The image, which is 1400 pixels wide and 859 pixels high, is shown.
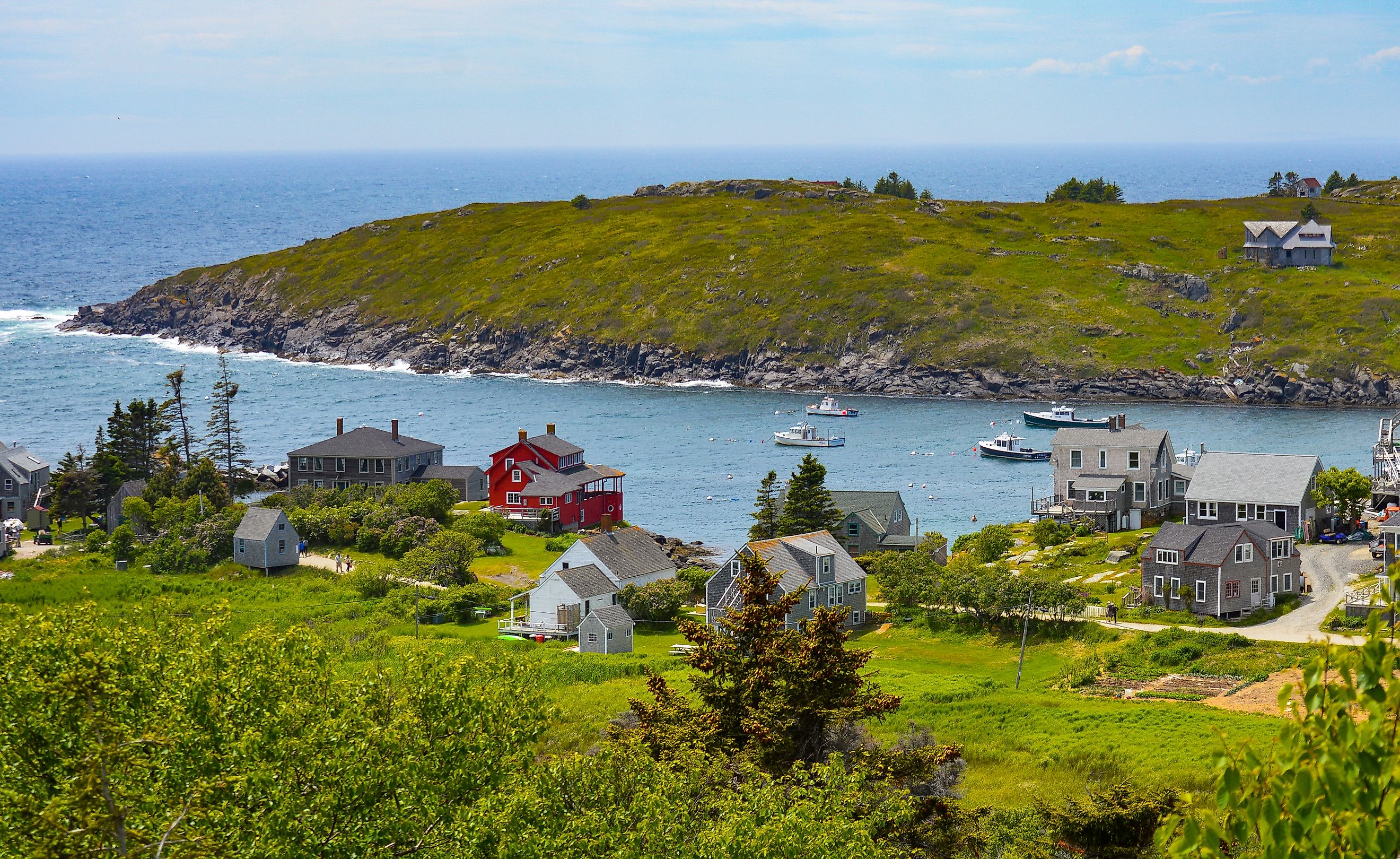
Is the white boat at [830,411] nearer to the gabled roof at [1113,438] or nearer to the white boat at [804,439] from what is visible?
the white boat at [804,439]

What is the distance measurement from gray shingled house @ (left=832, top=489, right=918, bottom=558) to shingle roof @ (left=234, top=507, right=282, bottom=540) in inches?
1228

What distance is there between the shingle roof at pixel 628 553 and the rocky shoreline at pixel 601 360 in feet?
246

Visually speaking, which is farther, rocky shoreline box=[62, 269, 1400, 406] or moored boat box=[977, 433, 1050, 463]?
rocky shoreline box=[62, 269, 1400, 406]

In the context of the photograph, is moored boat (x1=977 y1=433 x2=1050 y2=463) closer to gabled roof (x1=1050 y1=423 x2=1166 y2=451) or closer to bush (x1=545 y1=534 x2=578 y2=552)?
gabled roof (x1=1050 y1=423 x2=1166 y2=451)

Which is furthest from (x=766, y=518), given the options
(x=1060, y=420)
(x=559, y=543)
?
(x=1060, y=420)

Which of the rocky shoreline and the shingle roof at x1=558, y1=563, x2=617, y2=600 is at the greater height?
the rocky shoreline

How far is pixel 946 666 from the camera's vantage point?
56.8 m

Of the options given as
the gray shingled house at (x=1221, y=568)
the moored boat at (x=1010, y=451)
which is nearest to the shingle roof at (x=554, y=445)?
the moored boat at (x=1010, y=451)

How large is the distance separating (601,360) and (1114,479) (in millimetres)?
82747

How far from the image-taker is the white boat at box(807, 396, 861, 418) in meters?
132

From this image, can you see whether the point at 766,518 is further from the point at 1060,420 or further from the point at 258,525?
the point at 1060,420

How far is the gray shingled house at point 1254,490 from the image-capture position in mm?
72062

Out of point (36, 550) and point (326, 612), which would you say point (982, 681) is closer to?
point (326, 612)

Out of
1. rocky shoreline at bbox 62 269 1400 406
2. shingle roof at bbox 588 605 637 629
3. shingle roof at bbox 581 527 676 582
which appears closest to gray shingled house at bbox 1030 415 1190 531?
shingle roof at bbox 581 527 676 582
